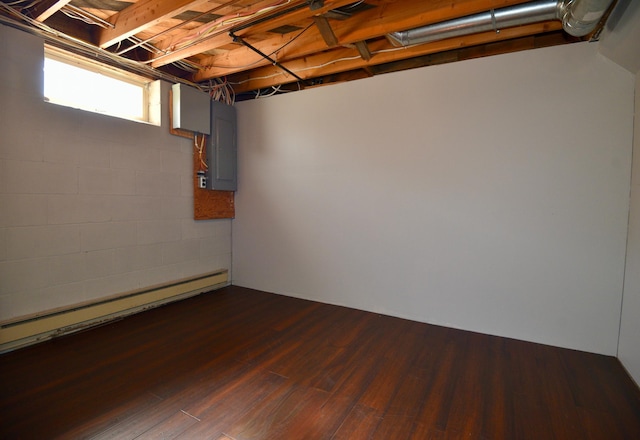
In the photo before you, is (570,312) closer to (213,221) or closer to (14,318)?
(213,221)

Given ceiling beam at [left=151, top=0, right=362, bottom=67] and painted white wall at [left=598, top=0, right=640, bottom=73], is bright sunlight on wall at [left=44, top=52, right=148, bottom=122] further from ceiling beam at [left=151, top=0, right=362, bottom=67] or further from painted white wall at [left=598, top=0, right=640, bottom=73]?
painted white wall at [left=598, top=0, right=640, bottom=73]

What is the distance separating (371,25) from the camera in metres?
2.49

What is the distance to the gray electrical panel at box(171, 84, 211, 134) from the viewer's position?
10.8 feet

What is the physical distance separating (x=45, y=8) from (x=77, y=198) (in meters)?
1.45

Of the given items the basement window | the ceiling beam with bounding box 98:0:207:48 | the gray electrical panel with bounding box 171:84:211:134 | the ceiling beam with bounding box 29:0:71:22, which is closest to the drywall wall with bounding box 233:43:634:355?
the gray electrical panel with bounding box 171:84:211:134

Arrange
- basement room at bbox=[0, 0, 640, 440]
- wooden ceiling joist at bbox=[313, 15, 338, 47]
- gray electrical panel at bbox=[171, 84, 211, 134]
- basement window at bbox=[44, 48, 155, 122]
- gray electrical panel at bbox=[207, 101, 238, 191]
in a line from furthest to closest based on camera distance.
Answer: gray electrical panel at bbox=[207, 101, 238, 191] < gray electrical panel at bbox=[171, 84, 211, 134] < basement window at bbox=[44, 48, 155, 122] < wooden ceiling joist at bbox=[313, 15, 338, 47] < basement room at bbox=[0, 0, 640, 440]

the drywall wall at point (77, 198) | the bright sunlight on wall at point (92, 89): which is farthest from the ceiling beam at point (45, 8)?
the bright sunlight on wall at point (92, 89)

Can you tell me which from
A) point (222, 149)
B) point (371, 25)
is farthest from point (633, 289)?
point (222, 149)

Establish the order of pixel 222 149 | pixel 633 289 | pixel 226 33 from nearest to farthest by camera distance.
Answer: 1. pixel 633 289
2. pixel 226 33
3. pixel 222 149

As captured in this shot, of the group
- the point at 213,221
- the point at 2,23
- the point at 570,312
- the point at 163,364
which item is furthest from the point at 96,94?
the point at 570,312

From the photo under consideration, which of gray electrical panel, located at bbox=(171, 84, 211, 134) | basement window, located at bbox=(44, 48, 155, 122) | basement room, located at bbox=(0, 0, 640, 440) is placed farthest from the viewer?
gray electrical panel, located at bbox=(171, 84, 211, 134)

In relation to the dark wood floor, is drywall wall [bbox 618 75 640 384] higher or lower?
higher

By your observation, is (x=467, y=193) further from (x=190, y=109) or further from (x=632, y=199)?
(x=190, y=109)

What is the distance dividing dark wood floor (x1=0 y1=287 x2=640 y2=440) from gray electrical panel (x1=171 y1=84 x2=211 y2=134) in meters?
2.14
